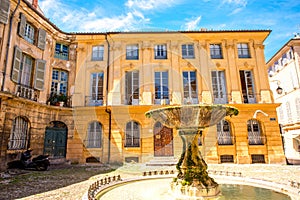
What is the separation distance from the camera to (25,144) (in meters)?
11.8

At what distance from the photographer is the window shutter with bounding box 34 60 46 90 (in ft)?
42.0

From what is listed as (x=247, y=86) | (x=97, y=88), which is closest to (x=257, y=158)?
(x=247, y=86)

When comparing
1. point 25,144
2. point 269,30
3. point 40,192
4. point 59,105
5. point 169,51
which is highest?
point 269,30

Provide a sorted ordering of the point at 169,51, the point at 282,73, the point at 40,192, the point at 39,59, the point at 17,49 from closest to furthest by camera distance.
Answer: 1. the point at 40,192
2. the point at 17,49
3. the point at 39,59
4. the point at 169,51
5. the point at 282,73

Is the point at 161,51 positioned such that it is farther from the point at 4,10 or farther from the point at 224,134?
the point at 4,10

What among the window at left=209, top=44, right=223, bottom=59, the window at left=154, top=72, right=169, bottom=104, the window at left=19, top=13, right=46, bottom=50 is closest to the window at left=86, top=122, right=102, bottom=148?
the window at left=154, top=72, right=169, bottom=104

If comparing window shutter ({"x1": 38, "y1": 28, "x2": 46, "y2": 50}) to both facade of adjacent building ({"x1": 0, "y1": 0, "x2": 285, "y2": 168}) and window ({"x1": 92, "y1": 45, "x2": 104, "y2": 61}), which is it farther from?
window ({"x1": 92, "y1": 45, "x2": 104, "y2": 61})

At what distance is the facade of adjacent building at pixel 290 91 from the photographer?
18386 mm

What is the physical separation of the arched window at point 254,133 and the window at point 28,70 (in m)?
14.6

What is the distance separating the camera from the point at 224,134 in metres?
13.8

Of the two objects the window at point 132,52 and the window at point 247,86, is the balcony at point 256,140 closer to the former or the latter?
the window at point 247,86

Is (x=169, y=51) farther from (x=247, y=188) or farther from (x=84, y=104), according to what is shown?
(x=247, y=188)

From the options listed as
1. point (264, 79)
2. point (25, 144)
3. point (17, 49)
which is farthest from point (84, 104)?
point (264, 79)

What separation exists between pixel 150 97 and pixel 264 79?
856 centimetres
